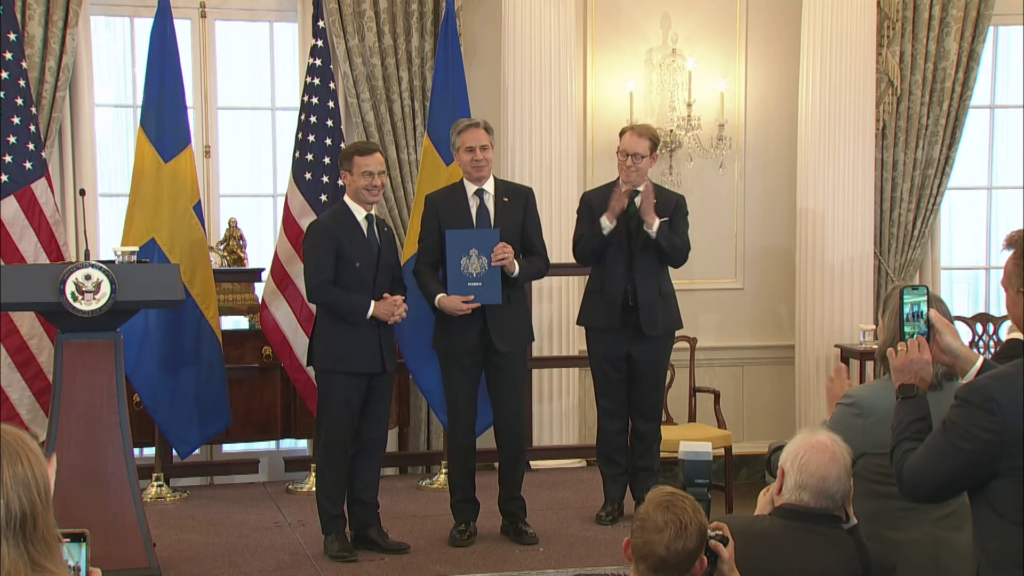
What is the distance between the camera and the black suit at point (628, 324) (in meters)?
4.00

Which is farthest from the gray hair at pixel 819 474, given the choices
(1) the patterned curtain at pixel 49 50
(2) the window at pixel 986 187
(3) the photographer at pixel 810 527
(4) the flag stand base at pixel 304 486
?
(2) the window at pixel 986 187

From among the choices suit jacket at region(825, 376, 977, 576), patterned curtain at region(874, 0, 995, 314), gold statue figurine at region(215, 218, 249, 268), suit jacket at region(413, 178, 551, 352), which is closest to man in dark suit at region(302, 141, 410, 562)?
suit jacket at region(413, 178, 551, 352)

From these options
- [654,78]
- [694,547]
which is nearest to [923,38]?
[654,78]

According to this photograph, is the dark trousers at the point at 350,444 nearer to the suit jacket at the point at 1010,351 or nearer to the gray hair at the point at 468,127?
the gray hair at the point at 468,127

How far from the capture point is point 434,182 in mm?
4988

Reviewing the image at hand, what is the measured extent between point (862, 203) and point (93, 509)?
15.3 ft

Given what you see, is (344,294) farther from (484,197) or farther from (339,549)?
(339,549)

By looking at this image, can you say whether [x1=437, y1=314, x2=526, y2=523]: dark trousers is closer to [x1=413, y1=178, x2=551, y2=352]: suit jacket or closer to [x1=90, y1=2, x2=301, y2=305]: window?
[x1=413, y1=178, x2=551, y2=352]: suit jacket

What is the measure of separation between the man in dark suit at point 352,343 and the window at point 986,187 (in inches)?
178

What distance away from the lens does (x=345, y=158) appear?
3621mm

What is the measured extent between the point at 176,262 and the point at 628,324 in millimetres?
2132

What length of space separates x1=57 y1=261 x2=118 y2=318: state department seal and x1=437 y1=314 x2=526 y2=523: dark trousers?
121cm

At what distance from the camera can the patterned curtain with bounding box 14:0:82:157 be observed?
534 cm

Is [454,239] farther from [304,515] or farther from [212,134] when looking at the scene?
[212,134]
